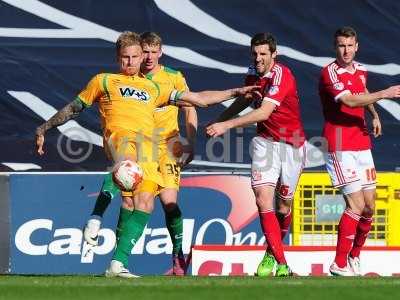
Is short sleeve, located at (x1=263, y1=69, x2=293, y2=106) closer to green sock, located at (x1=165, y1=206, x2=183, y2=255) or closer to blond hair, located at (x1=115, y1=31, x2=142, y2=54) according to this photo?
blond hair, located at (x1=115, y1=31, x2=142, y2=54)

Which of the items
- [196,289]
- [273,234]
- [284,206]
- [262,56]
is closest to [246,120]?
[262,56]

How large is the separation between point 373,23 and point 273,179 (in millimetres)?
4536

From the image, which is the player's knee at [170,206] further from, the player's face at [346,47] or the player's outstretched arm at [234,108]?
the player's face at [346,47]

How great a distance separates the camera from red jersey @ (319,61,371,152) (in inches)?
406

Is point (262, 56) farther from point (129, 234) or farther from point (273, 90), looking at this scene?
point (129, 234)

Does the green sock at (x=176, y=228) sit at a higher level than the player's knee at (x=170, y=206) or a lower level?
lower

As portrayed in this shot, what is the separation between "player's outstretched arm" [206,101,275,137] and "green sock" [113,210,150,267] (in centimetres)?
82

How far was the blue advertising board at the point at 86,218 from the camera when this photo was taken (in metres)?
12.4

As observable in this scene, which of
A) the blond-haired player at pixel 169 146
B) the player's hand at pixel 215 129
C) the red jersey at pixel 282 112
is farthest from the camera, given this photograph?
the blond-haired player at pixel 169 146

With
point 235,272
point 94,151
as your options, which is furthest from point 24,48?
point 235,272

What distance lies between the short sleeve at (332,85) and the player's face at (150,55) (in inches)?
55.6

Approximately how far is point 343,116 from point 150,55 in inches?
66.4

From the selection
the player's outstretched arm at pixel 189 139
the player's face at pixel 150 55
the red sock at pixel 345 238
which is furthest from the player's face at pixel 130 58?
the red sock at pixel 345 238

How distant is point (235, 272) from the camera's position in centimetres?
1187
